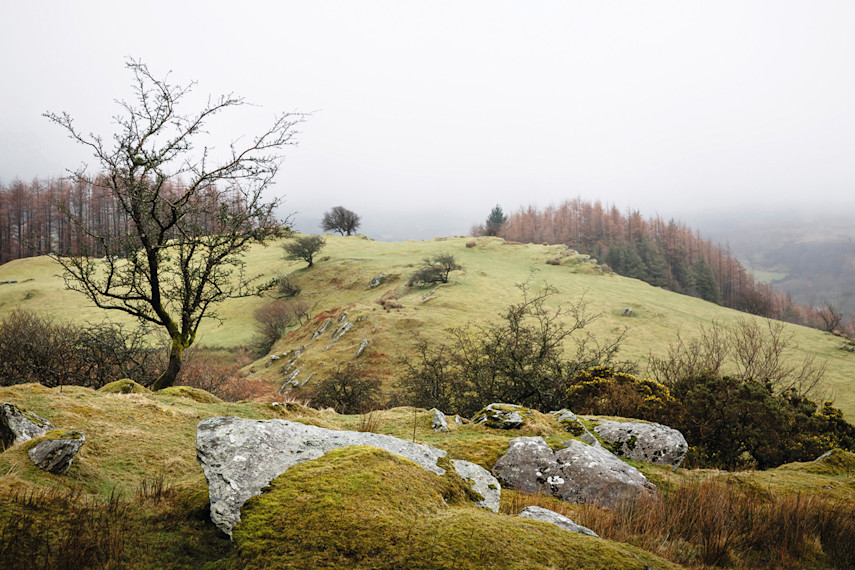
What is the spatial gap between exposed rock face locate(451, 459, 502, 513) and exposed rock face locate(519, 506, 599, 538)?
0.36 metres

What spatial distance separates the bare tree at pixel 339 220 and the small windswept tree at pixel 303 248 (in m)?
32.4

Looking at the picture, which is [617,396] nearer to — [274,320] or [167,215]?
[167,215]

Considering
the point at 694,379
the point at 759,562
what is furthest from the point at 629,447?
the point at 694,379

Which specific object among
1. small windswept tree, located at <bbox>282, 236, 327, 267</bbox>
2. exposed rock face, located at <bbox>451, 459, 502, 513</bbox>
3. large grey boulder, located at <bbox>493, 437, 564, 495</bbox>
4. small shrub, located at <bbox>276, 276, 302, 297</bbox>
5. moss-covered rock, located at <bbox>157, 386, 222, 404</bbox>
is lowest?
small shrub, located at <bbox>276, 276, 302, 297</bbox>

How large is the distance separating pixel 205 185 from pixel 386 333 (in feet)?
57.0

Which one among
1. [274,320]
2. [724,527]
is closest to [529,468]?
[724,527]

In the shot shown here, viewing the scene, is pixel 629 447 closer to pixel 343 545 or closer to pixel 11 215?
pixel 343 545

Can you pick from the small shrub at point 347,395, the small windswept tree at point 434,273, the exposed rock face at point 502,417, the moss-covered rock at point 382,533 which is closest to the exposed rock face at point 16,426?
the moss-covered rock at point 382,533

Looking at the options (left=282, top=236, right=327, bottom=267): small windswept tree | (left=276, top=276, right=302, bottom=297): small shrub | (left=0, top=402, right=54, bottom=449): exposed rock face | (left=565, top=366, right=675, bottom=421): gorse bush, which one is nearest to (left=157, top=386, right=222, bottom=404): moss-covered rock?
(left=0, top=402, right=54, bottom=449): exposed rock face

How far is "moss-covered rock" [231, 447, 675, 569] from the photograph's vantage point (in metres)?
2.66

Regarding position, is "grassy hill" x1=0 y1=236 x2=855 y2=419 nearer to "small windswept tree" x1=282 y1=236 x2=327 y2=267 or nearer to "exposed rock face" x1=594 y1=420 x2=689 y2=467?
"small windswept tree" x1=282 y1=236 x2=327 y2=267

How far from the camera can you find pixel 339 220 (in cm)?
9294

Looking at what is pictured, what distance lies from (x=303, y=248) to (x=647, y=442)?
56.9m

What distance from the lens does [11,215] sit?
84.1 m
